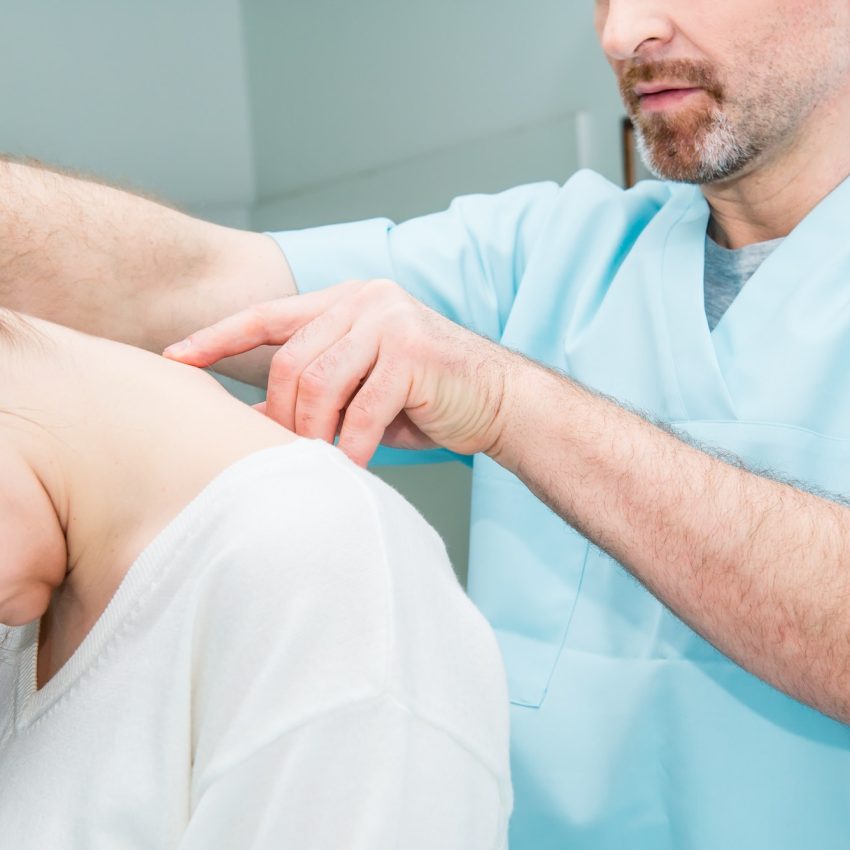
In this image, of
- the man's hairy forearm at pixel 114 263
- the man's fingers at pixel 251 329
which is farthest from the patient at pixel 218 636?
the man's hairy forearm at pixel 114 263

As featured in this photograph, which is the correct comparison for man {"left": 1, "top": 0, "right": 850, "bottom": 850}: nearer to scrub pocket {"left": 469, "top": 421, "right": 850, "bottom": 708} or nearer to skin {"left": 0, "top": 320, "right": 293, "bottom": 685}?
scrub pocket {"left": 469, "top": 421, "right": 850, "bottom": 708}

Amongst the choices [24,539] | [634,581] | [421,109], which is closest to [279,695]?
[24,539]

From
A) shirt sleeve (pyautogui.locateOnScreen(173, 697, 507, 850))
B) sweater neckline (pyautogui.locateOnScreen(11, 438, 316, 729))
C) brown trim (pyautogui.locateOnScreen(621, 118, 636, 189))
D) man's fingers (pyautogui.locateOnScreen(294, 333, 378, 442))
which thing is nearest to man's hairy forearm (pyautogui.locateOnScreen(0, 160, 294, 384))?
man's fingers (pyautogui.locateOnScreen(294, 333, 378, 442))

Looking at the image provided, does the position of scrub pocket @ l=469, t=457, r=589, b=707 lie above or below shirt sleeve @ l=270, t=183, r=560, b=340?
below

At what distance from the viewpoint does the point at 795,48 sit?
87cm

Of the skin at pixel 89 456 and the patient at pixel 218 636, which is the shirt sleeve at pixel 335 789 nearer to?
the patient at pixel 218 636

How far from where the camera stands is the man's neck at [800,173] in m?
0.88

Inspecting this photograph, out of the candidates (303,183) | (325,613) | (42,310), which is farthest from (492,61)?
(325,613)

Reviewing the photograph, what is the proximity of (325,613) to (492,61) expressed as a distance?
1263mm

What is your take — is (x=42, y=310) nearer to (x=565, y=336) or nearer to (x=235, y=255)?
(x=235, y=255)

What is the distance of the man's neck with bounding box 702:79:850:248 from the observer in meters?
0.88

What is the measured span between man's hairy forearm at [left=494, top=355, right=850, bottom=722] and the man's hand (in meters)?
0.03

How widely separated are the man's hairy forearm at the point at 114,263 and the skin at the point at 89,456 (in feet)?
0.82

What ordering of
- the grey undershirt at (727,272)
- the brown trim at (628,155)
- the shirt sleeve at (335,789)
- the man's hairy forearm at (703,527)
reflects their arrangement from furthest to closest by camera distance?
the brown trim at (628,155), the grey undershirt at (727,272), the man's hairy forearm at (703,527), the shirt sleeve at (335,789)
